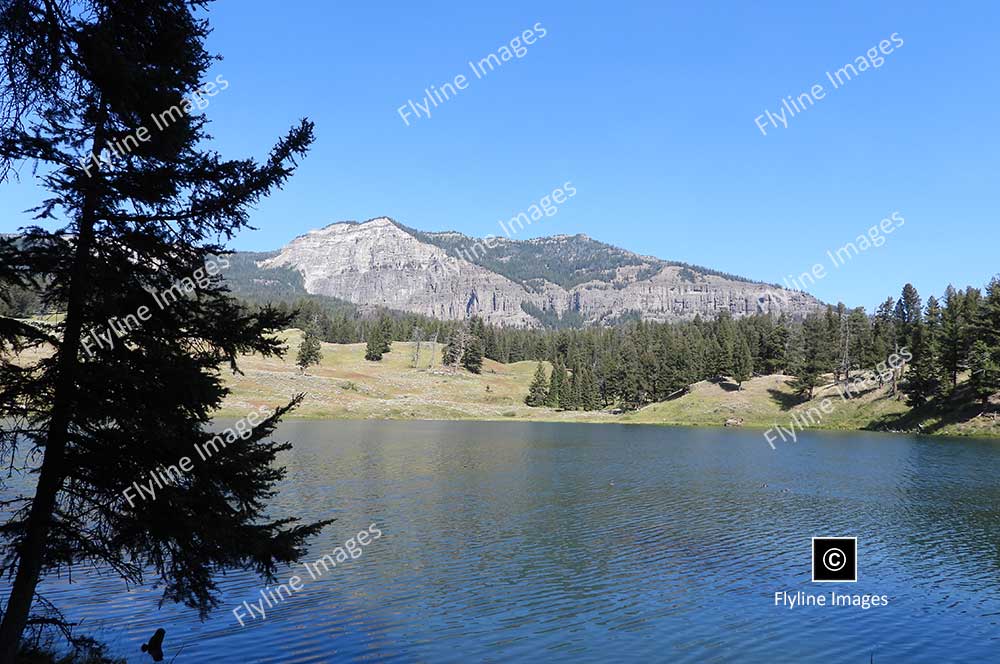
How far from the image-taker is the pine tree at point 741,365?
13550 cm

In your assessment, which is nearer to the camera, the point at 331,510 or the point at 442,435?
the point at 331,510

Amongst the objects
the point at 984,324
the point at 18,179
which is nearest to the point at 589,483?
the point at 18,179

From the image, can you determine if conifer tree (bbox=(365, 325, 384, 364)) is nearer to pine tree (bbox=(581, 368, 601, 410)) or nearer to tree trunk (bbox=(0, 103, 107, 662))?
pine tree (bbox=(581, 368, 601, 410))

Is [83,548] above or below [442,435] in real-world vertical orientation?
above

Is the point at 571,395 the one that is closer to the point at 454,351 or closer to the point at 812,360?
the point at 454,351

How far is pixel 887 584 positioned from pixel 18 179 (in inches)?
1221

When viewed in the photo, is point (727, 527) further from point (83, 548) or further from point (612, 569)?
point (83, 548)

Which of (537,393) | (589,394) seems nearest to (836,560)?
(589,394)

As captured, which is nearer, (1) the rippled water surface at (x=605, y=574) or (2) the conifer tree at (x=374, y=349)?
(1) the rippled water surface at (x=605, y=574)

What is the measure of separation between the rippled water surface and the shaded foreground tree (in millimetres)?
8201

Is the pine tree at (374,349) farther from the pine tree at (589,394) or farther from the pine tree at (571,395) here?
the pine tree at (589,394)

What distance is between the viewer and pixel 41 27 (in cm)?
916

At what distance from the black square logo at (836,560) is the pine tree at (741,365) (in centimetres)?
10852

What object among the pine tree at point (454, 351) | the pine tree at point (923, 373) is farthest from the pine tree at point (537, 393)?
the pine tree at point (923, 373)
